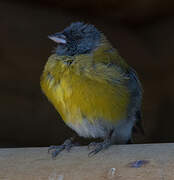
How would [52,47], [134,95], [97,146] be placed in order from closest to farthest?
[97,146], [134,95], [52,47]

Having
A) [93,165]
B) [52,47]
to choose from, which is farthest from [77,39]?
[93,165]

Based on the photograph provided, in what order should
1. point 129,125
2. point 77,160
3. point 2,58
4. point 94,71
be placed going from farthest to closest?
point 2,58, point 129,125, point 94,71, point 77,160

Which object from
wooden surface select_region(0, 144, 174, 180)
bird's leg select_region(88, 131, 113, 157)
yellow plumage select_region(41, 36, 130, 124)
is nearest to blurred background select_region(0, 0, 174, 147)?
yellow plumage select_region(41, 36, 130, 124)

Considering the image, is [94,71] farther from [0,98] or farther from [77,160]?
[0,98]

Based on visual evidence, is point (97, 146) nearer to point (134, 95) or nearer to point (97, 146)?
point (97, 146)

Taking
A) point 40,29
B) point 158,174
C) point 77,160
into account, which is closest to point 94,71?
point 77,160

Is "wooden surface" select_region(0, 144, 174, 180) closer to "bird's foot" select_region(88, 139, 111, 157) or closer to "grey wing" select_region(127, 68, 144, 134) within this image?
"bird's foot" select_region(88, 139, 111, 157)
